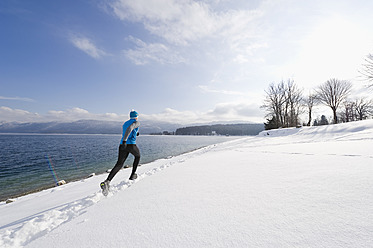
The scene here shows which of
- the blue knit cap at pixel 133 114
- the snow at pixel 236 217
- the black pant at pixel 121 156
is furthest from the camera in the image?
the blue knit cap at pixel 133 114

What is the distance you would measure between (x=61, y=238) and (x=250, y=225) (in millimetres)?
2135

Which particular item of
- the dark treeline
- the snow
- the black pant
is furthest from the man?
the dark treeline

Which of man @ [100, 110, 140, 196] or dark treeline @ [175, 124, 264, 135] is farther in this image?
dark treeline @ [175, 124, 264, 135]

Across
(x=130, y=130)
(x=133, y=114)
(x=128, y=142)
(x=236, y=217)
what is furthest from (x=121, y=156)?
(x=236, y=217)

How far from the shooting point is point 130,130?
4.21m

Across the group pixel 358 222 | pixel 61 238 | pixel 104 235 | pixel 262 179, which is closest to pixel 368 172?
pixel 262 179

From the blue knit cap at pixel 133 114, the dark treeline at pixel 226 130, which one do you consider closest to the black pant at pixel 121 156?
the blue knit cap at pixel 133 114

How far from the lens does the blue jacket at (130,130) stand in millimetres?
4176

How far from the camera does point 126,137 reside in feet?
13.6

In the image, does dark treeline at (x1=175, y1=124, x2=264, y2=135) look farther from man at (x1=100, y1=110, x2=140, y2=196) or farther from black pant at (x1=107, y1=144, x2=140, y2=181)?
black pant at (x1=107, y1=144, x2=140, y2=181)

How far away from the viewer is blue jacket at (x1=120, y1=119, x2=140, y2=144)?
13.7 feet

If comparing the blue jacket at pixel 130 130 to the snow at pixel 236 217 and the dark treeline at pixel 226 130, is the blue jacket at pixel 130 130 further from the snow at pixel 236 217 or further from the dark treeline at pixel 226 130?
the dark treeline at pixel 226 130

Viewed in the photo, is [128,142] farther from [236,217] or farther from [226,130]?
[226,130]

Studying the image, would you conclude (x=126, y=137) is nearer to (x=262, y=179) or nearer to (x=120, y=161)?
(x=120, y=161)
